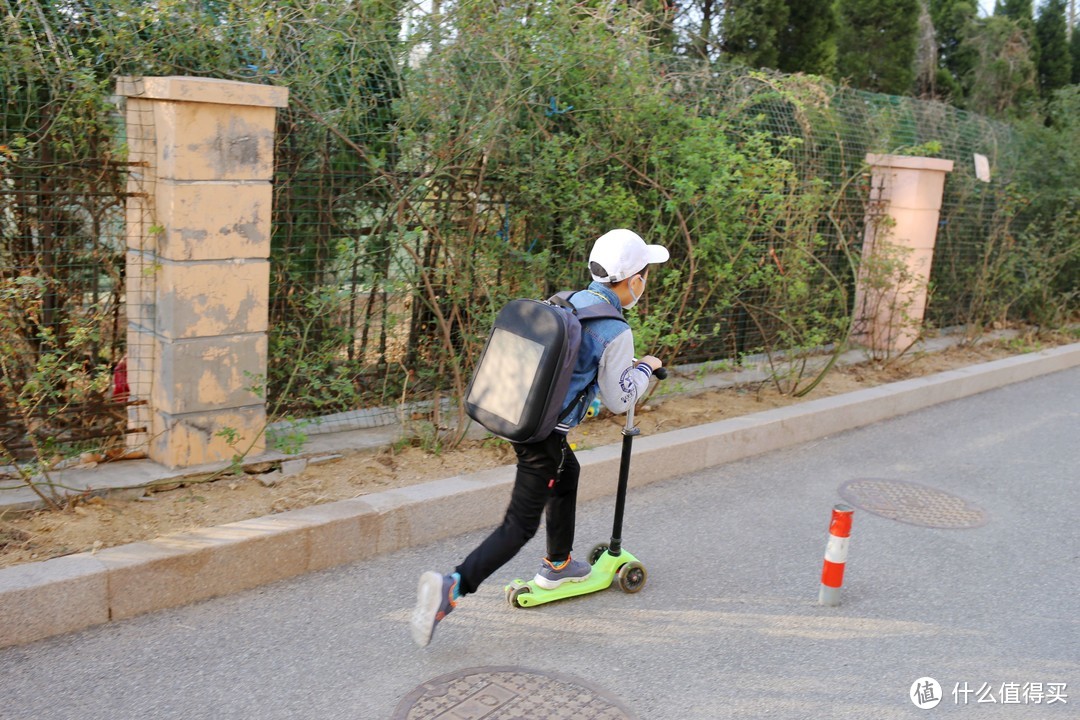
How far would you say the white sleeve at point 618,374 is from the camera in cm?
389

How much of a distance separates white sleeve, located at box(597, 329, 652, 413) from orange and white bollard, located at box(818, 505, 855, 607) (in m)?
1.20

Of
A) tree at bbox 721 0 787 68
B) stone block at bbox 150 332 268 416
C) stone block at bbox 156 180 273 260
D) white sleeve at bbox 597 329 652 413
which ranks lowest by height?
stone block at bbox 150 332 268 416

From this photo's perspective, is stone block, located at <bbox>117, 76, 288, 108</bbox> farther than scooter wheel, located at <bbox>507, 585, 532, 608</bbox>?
Yes

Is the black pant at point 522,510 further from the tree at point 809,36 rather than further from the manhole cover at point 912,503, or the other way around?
the tree at point 809,36

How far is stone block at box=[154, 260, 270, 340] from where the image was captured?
472 cm

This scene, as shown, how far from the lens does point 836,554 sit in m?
4.39

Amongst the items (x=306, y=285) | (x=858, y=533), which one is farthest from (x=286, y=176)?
(x=858, y=533)

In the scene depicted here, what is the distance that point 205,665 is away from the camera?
3650mm

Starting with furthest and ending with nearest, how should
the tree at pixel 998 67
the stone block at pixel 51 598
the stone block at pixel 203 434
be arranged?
1. the tree at pixel 998 67
2. the stone block at pixel 203 434
3. the stone block at pixel 51 598

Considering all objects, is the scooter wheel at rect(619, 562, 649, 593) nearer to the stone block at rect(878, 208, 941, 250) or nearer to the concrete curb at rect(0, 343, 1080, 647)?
the concrete curb at rect(0, 343, 1080, 647)

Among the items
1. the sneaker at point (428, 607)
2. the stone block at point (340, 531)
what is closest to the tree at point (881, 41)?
the stone block at point (340, 531)

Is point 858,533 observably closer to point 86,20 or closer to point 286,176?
point 286,176

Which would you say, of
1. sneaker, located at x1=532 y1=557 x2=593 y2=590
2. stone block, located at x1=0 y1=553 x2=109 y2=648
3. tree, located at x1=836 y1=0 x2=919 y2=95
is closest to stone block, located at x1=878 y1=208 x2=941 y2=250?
sneaker, located at x1=532 y1=557 x2=593 y2=590

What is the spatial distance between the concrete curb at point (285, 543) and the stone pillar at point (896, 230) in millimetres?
3027
